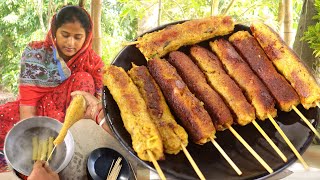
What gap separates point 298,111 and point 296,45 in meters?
1.15

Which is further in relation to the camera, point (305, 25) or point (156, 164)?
point (305, 25)

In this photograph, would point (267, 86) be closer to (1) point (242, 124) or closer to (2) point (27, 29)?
(1) point (242, 124)

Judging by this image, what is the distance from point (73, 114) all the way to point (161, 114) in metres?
0.63

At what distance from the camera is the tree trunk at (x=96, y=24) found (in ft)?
7.60

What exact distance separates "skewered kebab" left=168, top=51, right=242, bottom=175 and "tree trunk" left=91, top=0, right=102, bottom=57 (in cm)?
68

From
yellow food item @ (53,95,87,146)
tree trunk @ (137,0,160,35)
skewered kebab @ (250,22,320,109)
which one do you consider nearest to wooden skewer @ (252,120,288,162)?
skewered kebab @ (250,22,320,109)

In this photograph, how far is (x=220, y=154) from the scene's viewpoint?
1.64 m

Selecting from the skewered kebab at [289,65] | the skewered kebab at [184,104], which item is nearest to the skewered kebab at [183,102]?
the skewered kebab at [184,104]

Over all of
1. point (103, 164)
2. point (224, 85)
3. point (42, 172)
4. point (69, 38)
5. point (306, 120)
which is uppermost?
point (69, 38)

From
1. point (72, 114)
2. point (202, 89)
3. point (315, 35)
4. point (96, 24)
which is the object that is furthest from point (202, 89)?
point (315, 35)

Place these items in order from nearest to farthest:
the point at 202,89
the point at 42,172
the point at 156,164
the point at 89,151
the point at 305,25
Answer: the point at 156,164 → the point at 202,89 → the point at 42,172 → the point at 89,151 → the point at 305,25

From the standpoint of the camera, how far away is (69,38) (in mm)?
2246

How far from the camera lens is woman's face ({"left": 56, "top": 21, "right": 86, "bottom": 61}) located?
2.23 metres

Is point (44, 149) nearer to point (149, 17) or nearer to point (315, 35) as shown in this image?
point (149, 17)
